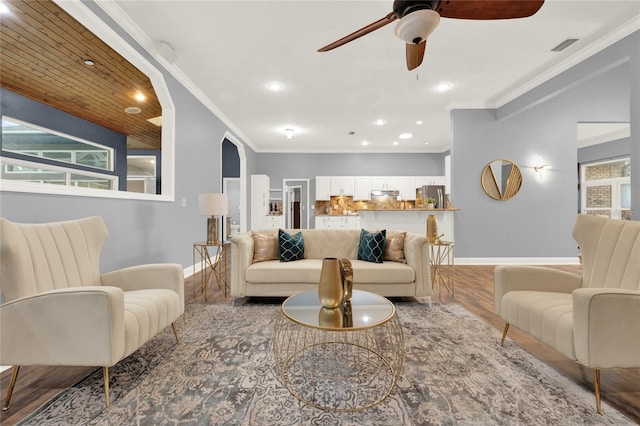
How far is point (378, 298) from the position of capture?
1860 millimetres

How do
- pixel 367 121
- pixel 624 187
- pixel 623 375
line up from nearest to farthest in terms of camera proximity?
pixel 623 375 → pixel 367 121 → pixel 624 187

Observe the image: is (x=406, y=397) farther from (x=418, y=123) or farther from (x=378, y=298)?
(x=418, y=123)

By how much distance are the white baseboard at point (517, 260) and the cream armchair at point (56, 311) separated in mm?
4909

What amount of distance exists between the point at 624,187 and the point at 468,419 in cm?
836

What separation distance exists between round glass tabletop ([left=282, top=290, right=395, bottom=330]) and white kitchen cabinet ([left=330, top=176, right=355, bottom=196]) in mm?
6473

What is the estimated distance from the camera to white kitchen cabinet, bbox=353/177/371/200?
831 centimetres

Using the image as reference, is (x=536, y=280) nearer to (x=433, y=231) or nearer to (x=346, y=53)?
(x=433, y=231)

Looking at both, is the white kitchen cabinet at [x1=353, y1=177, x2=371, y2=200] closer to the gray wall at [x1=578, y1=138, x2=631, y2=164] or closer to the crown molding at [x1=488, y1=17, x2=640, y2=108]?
the crown molding at [x1=488, y1=17, x2=640, y2=108]

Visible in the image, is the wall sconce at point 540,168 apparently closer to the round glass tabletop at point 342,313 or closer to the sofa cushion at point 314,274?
A: the sofa cushion at point 314,274

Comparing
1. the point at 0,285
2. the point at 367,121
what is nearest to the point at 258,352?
the point at 0,285

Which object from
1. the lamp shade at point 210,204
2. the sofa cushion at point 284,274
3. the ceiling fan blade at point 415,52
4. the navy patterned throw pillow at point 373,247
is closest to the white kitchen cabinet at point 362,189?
the navy patterned throw pillow at point 373,247

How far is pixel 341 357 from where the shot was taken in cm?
189

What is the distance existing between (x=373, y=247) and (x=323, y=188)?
5304 mm

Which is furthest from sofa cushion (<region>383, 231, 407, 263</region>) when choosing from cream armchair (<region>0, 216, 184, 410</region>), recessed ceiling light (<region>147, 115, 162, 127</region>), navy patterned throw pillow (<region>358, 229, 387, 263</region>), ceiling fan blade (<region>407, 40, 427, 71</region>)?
recessed ceiling light (<region>147, 115, 162, 127</region>)
